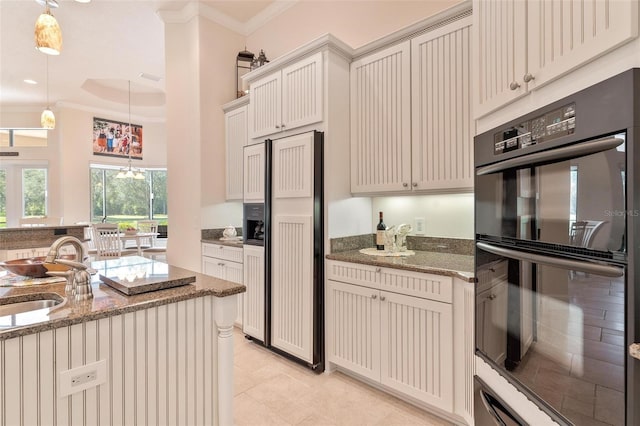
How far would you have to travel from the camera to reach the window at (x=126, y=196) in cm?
723

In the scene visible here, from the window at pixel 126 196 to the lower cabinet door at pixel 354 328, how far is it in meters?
5.98

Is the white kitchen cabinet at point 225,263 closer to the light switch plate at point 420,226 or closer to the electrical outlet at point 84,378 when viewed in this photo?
the light switch plate at point 420,226

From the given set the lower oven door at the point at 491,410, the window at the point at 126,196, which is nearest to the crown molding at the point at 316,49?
the lower oven door at the point at 491,410

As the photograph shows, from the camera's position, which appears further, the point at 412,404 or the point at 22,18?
the point at 22,18

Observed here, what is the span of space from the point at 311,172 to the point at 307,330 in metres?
1.21

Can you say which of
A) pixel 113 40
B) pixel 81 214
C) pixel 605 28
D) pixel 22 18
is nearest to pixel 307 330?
pixel 605 28

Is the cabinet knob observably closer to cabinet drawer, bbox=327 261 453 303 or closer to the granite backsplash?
cabinet drawer, bbox=327 261 453 303

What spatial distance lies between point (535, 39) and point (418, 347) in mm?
1647

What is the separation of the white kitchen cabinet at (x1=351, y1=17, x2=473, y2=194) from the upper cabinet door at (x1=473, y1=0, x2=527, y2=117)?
51 cm

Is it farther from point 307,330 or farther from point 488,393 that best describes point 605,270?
point 307,330

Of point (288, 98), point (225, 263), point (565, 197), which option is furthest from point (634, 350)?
point (225, 263)

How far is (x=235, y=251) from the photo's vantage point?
3.18 meters

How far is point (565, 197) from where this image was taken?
3.06 feet

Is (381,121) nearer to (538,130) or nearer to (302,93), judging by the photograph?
(302,93)
